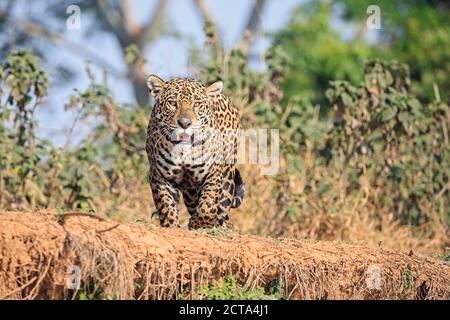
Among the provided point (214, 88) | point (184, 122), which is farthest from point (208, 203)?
point (214, 88)

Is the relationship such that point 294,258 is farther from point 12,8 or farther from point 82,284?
point 12,8

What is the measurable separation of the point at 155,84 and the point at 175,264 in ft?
8.03

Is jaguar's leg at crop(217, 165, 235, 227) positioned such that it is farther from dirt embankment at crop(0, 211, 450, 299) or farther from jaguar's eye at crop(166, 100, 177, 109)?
dirt embankment at crop(0, 211, 450, 299)

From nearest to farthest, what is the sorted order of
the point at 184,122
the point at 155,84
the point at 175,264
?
the point at 175,264
the point at 184,122
the point at 155,84

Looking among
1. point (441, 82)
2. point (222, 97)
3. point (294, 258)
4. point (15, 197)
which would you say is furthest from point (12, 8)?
point (294, 258)

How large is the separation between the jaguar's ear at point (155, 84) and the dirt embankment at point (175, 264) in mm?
1721

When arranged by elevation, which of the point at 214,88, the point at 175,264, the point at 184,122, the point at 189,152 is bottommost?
the point at 175,264

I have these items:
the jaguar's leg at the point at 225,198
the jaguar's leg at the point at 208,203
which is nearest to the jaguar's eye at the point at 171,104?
the jaguar's leg at the point at 208,203

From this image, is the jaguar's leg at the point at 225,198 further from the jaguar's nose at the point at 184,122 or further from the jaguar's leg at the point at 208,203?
the jaguar's nose at the point at 184,122

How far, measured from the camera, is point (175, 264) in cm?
816

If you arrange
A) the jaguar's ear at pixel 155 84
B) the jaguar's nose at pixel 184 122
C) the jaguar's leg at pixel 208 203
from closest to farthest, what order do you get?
the jaguar's nose at pixel 184 122
the jaguar's leg at pixel 208 203
the jaguar's ear at pixel 155 84

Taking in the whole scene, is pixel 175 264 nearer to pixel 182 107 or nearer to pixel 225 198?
pixel 182 107

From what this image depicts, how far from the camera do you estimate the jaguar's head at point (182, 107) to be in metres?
9.80

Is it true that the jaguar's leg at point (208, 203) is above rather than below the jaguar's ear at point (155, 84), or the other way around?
below
